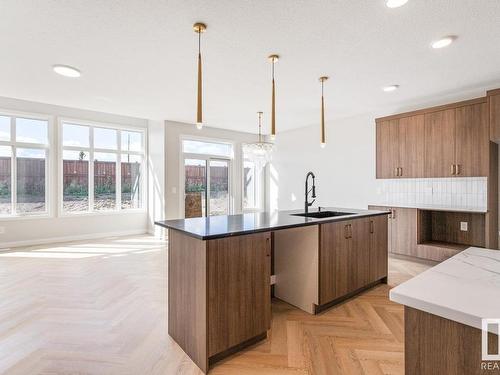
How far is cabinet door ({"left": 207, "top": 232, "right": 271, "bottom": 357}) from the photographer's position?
1.87 metres

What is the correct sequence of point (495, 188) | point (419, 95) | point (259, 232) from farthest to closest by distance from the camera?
1. point (419, 95)
2. point (495, 188)
3. point (259, 232)

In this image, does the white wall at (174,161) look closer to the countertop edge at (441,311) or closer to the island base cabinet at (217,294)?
the island base cabinet at (217,294)

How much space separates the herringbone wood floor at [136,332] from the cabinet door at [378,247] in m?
0.20

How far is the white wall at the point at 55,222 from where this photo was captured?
527 cm

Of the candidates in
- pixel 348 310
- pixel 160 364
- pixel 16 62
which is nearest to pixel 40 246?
pixel 16 62

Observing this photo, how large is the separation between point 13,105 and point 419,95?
7.46 metres

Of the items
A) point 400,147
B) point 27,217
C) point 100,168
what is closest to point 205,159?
point 100,168

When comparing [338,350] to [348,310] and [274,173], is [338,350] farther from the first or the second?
[274,173]

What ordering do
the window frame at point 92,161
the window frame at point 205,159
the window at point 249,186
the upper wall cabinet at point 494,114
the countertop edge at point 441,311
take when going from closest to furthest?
the countertop edge at point 441,311 → the upper wall cabinet at point 494,114 → the window frame at point 92,161 → the window frame at point 205,159 → the window at point 249,186

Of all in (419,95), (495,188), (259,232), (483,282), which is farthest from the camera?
(419,95)

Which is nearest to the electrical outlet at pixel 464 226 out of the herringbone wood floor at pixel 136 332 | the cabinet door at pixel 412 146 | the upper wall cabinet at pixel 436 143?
the upper wall cabinet at pixel 436 143

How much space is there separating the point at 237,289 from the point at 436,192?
417cm

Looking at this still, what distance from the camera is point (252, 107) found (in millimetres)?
5246

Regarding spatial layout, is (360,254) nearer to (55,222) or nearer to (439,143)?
(439,143)
